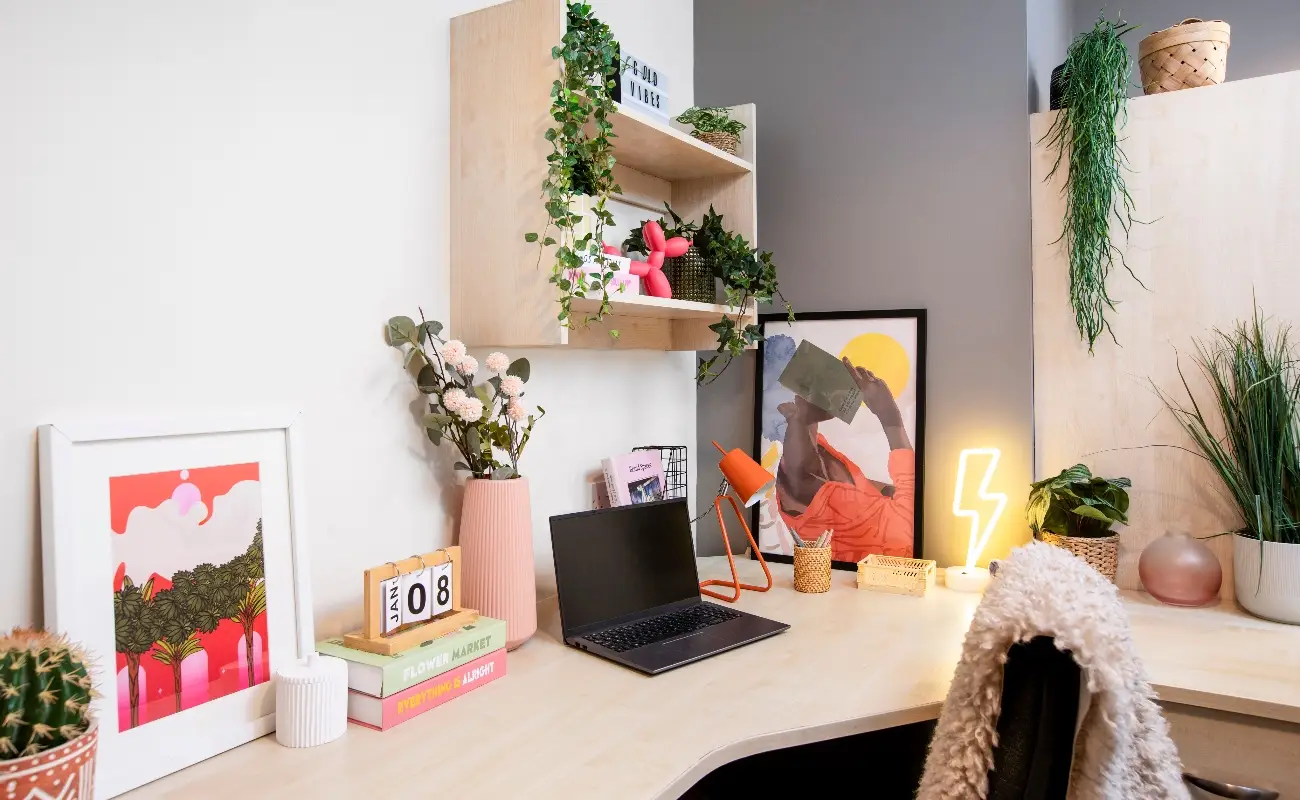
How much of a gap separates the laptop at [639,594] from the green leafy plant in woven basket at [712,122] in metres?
0.91

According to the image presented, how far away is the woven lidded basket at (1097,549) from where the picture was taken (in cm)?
189

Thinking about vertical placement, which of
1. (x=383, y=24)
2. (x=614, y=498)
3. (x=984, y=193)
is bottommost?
(x=614, y=498)

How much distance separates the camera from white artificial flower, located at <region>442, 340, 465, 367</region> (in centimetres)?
150

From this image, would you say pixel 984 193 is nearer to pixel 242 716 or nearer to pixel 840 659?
pixel 840 659

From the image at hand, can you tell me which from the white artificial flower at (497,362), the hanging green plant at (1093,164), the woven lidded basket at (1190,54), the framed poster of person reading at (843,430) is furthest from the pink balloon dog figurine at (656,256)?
the woven lidded basket at (1190,54)

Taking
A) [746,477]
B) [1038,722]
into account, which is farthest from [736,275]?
[1038,722]

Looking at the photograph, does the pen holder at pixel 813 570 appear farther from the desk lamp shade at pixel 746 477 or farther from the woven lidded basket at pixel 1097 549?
Result: the woven lidded basket at pixel 1097 549

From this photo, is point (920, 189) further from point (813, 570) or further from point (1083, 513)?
point (813, 570)

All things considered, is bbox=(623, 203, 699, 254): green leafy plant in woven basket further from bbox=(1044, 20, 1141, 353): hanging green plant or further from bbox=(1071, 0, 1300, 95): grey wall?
bbox=(1071, 0, 1300, 95): grey wall

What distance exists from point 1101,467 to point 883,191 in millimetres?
861

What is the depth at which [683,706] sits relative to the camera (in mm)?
1316

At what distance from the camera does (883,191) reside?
2205 millimetres

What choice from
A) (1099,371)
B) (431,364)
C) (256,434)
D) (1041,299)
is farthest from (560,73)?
(1099,371)

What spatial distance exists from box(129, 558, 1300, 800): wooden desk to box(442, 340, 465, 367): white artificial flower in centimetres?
54
